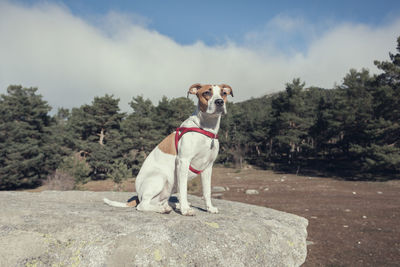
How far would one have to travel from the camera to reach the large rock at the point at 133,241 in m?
2.51

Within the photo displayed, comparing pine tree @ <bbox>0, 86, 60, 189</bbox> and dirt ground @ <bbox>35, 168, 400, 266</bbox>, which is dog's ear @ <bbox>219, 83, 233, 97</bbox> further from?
pine tree @ <bbox>0, 86, 60, 189</bbox>

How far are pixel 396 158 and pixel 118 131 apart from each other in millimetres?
35559

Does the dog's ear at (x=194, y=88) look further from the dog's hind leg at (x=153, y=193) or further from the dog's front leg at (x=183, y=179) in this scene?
the dog's hind leg at (x=153, y=193)

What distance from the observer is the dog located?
3.81 m

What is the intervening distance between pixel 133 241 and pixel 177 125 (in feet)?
121

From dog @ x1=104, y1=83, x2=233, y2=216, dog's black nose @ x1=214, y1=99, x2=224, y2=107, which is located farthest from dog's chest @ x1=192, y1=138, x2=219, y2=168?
dog's black nose @ x1=214, y1=99, x2=224, y2=107

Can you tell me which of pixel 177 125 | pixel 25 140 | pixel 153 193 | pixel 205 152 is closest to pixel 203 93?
pixel 205 152

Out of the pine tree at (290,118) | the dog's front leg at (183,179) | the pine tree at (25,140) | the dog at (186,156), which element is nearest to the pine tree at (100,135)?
the pine tree at (25,140)

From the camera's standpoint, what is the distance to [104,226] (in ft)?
9.70

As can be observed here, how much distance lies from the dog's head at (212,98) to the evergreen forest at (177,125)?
1790 centimetres

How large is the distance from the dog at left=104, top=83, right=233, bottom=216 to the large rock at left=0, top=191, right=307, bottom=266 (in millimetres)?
372

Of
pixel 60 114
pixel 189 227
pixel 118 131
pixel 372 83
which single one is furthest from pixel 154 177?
pixel 60 114

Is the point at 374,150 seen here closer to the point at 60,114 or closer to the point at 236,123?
the point at 236,123

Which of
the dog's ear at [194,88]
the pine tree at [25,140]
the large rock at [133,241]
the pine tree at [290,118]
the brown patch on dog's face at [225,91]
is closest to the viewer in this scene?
the large rock at [133,241]
